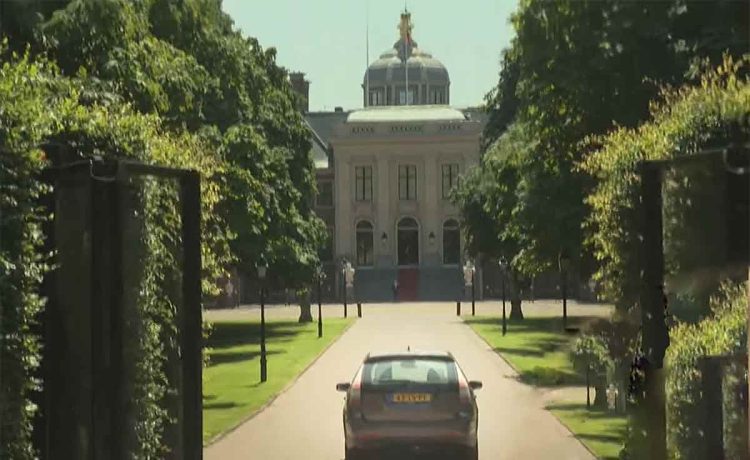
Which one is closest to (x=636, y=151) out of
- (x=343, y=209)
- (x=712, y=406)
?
(x=712, y=406)

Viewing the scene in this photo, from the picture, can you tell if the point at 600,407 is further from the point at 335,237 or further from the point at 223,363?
the point at 335,237

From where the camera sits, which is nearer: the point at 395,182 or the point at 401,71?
the point at 401,71

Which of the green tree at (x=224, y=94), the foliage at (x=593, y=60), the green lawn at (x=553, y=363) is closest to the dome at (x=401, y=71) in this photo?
the green lawn at (x=553, y=363)

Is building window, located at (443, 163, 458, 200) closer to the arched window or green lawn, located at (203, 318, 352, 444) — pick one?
the arched window

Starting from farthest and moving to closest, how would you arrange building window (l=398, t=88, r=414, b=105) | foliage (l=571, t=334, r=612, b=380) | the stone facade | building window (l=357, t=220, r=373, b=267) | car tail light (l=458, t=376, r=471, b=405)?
building window (l=398, t=88, r=414, b=105), building window (l=357, t=220, r=373, b=267), the stone facade, foliage (l=571, t=334, r=612, b=380), car tail light (l=458, t=376, r=471, b=405)

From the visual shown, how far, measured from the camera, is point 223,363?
31125 millimetres

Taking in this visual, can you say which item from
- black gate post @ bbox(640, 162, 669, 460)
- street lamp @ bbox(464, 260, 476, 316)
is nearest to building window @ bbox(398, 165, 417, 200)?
street lamp @ bbox(464, 260, 476, 316)

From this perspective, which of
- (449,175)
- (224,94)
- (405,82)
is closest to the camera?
(224,94)

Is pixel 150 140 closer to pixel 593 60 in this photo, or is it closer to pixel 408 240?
pixel 593 60

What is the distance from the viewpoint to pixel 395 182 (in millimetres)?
72250

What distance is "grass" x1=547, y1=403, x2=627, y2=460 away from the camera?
15.4 metres

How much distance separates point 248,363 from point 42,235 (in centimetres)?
2270

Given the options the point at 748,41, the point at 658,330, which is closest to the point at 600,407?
the point at 748,41

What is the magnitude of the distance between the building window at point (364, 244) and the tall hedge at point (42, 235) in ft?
185
